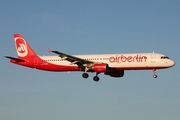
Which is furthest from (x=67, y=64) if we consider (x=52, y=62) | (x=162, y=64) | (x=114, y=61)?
(x=162, y=64)

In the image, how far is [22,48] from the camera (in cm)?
10038

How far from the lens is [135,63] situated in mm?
86375

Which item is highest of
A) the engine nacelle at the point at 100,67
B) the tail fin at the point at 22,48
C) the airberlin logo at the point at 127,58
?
the tail fin at the point at 22,48

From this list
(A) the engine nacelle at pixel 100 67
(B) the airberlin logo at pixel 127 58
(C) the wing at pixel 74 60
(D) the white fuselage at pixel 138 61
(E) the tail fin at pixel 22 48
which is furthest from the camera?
(E) the tail fin at pixel 22 48

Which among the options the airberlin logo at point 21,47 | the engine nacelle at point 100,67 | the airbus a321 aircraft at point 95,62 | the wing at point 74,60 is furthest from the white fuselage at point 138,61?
the airberlin logo at point 21,47

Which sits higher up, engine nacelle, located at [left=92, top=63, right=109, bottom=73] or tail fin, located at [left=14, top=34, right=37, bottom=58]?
tail fin, located at [left=14, top=34, right=37, bottom=58]

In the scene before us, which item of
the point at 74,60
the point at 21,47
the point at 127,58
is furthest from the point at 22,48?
the point at 127,58

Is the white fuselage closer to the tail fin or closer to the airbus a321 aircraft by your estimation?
the airbus a321 aircraft

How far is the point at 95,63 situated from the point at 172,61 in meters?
14.6

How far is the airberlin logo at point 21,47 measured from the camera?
9954 centimetres

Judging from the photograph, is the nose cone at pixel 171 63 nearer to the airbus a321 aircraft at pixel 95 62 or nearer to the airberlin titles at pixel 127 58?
the airbus a321 aircraft at pixel 95 62

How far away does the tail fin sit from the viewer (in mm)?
99006

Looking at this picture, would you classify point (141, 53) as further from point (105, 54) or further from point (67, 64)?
point (67, 64)

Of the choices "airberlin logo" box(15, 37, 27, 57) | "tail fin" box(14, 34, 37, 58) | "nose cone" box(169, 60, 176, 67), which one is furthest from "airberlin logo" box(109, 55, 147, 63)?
"airberlin logo" box(15, 37, 27, 57)
